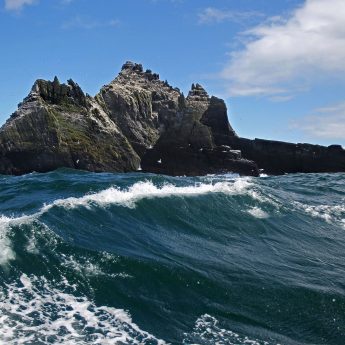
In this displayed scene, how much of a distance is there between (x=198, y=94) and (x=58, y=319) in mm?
76936

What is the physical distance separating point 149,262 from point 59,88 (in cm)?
5945

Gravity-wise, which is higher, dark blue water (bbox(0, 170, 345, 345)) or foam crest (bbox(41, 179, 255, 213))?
foam crest (bbox(41, 179, 255, 213))

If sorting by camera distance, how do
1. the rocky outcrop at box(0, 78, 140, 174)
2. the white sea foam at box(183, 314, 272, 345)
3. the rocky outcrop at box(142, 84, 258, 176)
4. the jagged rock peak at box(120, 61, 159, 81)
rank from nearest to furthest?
the white sea foam at box(183, 314, 272, 345) → the rocky outcrop at box(0, 78, 140, 174) → the rocky outcrop at box(142, 84, 258, 176) → the jagged rock peak at box(120, 61, 159, 81)

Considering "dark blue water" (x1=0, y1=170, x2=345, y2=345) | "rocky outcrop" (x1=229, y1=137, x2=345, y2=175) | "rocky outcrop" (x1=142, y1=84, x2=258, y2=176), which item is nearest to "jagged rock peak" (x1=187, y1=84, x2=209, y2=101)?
"rocky outcrop" (x1=142, y1=84, x2=258, y2=176)

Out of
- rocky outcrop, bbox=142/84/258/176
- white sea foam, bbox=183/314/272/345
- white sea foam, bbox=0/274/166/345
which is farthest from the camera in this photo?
rocky outcrop, bbox=142/84/258/176

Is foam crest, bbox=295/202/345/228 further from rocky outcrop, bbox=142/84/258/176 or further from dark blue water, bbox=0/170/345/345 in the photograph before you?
rocky outcrop, bbox=142/84/258/176

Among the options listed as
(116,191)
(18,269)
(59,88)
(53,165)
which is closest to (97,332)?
(18,269)

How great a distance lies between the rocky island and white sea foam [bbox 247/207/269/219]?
43704 millimetres

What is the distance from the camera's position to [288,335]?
912 centimetres

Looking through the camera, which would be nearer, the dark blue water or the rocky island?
the dark blue water

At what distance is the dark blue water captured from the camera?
869 centimetres

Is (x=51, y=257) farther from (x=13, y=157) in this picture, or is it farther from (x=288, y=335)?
(x=13, y=157)

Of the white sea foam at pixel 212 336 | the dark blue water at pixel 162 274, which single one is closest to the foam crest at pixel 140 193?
the dark blue water at pixel 162 274

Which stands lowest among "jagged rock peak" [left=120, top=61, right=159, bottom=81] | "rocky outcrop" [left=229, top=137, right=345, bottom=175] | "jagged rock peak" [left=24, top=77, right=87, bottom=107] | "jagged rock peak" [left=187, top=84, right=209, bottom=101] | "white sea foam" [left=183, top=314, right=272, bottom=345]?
"white sea foam" [left=183, top=314, right=272, bottom=345]
